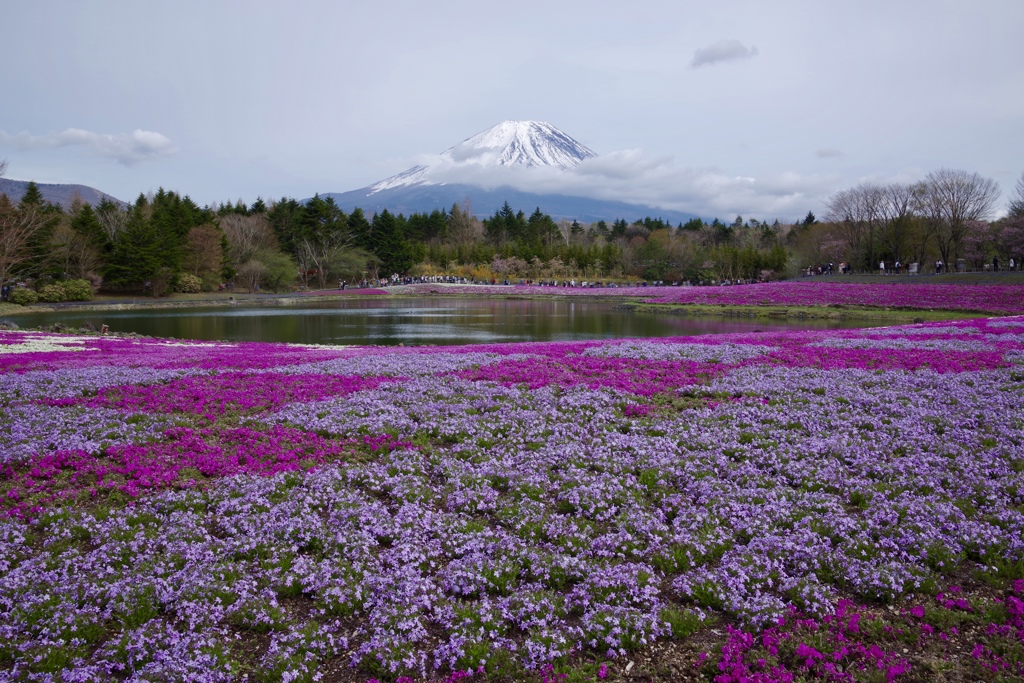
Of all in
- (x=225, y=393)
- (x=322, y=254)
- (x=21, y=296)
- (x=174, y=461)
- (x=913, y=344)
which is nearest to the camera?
(x=174, y=461)

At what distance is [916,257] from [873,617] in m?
108

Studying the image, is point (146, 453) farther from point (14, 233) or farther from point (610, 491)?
point (14, 233)

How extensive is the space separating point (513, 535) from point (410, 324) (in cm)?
4185

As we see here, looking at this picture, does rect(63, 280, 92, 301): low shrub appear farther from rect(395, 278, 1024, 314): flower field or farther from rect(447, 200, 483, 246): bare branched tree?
rect(447, 200, 483, 246): bare branched tree

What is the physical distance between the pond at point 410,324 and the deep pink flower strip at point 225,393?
17.8 m

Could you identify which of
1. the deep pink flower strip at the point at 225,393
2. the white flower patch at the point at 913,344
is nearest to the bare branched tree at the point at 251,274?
the deep pink flower strip at the point at 225,393

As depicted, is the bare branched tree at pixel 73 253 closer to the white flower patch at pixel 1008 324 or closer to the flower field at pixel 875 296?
the flower field at pixel 875 296

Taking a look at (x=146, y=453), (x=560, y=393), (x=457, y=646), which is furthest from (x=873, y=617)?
(x=146, y=453)

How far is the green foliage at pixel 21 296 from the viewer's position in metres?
62.7

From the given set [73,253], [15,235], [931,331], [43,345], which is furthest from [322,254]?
[931,331]

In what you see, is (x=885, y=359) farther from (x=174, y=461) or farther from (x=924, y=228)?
(x=924, y=228)

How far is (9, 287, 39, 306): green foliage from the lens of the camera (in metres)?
62.7

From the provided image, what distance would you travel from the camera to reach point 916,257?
303 feet

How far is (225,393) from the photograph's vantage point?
15.0m
